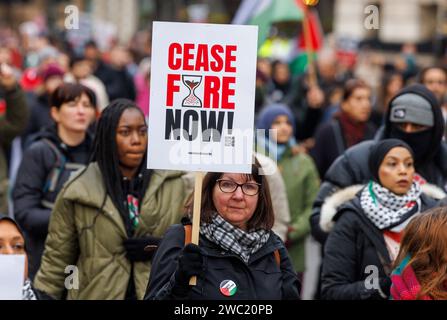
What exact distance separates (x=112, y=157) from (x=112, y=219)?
1.17ft

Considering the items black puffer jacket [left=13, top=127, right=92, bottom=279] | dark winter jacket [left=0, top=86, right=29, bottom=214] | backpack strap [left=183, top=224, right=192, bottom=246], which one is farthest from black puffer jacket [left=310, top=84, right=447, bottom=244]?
dark winter jacket [left=0, top=86, right=29, bottom=214]

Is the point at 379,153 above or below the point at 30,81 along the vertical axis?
below

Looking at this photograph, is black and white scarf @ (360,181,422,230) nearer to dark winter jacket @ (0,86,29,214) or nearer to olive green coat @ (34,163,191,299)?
olive green coat @ (34,163,191,299)

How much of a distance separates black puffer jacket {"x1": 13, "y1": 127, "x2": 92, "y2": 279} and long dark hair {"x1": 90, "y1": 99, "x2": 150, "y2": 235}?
80 cm

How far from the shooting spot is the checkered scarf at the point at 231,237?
14.9 feet

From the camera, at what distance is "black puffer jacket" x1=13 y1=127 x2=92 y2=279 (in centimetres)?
670

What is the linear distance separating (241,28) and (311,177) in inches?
147

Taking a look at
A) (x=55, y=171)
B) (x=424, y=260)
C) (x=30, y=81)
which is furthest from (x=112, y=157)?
(x=30, y=81)

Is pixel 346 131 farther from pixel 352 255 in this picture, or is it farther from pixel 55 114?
pixel 352 255

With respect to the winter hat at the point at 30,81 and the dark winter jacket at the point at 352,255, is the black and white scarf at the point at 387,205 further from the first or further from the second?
the winter hat at the point at 30,81

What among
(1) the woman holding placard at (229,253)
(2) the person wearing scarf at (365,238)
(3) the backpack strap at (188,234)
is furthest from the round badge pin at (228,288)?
(2) the person wearing scarf at (365,238)

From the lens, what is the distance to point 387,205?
5.74m

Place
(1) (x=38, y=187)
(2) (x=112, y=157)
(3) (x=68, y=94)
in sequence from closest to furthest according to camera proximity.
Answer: (2) (x=112, y=157)
(1) (x=38, y=187)
(3) (x=68, y=94)
